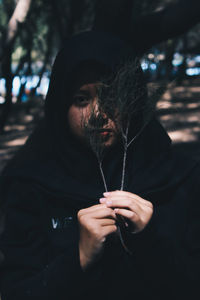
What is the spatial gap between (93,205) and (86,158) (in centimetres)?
23

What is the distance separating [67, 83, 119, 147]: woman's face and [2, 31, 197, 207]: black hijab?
0.27 ft

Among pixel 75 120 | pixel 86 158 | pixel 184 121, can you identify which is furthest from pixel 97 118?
pixel 184 121

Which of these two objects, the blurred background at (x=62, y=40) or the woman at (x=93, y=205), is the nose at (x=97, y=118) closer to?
the woman at (x=93, y=205)

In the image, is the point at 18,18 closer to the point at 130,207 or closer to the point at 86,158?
the point at 86,158

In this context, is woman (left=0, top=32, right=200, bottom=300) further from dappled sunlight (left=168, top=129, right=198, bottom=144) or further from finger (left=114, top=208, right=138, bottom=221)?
dappled sunlight (left=168, top=129, right=198, bottom=144)

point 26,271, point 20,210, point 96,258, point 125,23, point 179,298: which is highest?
point 125,23

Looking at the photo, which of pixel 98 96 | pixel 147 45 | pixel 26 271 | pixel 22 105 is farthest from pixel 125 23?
pixel 22 105

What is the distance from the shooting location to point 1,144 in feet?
20.2

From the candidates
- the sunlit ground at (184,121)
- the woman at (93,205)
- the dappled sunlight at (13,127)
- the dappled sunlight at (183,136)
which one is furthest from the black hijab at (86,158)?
the dappled sunlight at (13,127)

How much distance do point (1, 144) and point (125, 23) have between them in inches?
140

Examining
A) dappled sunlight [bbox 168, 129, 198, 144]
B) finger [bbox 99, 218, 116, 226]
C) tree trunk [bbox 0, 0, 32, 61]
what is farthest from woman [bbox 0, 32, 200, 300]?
dappled sunlight [bbox 168, 129, 198, 144]

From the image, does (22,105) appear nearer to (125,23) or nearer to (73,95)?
(125,23)

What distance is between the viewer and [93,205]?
1707 mm

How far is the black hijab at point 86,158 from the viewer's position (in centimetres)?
171
